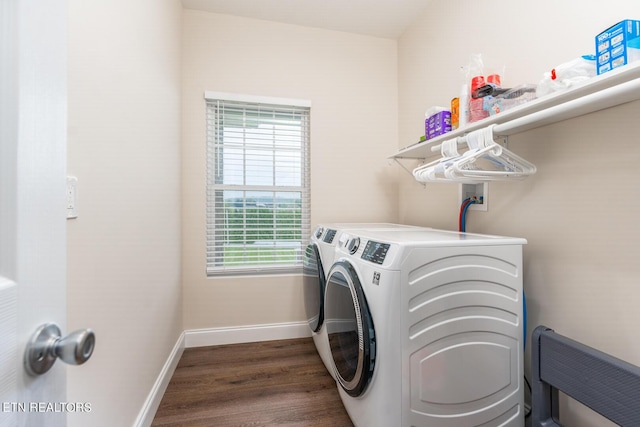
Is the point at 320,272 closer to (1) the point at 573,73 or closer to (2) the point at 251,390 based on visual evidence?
(2) the point at 251,390

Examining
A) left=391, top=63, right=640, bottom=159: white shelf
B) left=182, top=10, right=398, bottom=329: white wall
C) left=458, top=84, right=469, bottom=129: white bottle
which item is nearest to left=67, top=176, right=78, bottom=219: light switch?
left=182, top=10, right=398, bottom=329: white wall

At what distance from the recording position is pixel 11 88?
14.6 inches

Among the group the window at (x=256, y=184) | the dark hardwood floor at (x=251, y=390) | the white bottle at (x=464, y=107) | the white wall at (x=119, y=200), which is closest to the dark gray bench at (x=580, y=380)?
the dark hardwood floor at (x=251, y=390)

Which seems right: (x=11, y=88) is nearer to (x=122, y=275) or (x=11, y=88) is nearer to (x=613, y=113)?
(x=122, y=275)

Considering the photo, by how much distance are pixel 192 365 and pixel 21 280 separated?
6.55ft

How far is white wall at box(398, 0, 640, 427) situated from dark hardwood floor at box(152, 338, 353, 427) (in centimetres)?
121

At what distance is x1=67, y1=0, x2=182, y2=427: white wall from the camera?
0.90m

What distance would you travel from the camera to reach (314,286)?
200 cm

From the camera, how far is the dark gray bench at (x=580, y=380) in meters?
0.88

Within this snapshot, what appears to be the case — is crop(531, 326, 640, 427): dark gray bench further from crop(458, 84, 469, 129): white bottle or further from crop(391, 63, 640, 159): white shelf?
crop(458, 84, 469, 129): white bottle

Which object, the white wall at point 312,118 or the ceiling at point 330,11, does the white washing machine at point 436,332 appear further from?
the ceiling at point 330,11

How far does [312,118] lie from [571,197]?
1.90 meters

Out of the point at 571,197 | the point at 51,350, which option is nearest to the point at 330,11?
the point at 571,197

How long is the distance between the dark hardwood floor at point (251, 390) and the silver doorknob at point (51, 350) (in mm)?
1383
